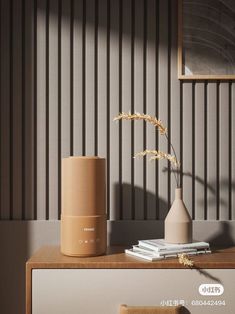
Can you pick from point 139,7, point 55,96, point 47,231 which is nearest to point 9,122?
point 55,96

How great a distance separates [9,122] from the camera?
7.12ft

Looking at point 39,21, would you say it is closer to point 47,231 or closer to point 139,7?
point 139,7

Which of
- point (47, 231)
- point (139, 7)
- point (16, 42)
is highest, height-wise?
point (139, 7)

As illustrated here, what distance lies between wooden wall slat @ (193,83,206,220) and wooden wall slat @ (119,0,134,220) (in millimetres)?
280

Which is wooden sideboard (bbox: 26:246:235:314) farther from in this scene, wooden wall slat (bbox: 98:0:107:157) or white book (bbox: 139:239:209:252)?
wooden wall slat (bbox: 98:0:107:157)

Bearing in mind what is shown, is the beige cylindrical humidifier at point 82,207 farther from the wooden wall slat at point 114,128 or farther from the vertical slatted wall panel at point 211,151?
the vertical slatted wall panel at point 211,151

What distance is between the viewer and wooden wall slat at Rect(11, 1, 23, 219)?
2.16m

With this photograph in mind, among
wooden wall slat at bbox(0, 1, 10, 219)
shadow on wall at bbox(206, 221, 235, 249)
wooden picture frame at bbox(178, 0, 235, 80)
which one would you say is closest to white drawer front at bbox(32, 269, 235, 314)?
shadow on wall at bbox(206, 221, 235, 249)

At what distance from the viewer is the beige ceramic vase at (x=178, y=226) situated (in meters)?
1.87

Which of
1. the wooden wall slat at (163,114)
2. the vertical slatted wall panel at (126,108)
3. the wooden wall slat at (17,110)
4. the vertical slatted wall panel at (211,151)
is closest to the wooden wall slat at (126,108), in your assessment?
the vertical slatted wall panel at (126,108)

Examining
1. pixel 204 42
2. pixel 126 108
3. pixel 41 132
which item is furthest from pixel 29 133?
pixel 204 42

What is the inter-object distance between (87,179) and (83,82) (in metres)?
0.53

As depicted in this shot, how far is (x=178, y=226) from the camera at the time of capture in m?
1.87

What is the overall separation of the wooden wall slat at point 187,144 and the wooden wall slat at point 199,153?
2 centimetres
